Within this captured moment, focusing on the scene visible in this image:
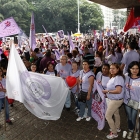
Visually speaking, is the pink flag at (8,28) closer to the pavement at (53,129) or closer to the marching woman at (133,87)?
the pavement at (53,129)

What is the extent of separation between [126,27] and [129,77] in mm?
5908

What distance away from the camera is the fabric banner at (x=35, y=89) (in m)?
4.21

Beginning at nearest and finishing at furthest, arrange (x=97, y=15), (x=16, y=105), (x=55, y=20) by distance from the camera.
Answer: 1. (x=16, y=105)
2. (x=55, y=20)
3. (x=97, y=15)

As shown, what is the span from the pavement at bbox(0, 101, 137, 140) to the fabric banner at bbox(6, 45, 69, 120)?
0.44m

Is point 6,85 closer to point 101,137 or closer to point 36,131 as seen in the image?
point 36,131

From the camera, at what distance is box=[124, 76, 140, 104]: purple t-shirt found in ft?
11.5

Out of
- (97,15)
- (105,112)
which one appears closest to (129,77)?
(105,112)

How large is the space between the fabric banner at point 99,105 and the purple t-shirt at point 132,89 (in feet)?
1.84

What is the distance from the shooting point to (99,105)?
4203 millimetres

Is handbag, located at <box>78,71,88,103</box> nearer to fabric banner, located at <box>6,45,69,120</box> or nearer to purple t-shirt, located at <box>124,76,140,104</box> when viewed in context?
fabric banner, located at <box>6,45,69,120</box>

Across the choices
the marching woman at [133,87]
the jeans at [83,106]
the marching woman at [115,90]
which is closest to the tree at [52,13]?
the jeans at [83,106]

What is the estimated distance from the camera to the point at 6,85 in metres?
4.30

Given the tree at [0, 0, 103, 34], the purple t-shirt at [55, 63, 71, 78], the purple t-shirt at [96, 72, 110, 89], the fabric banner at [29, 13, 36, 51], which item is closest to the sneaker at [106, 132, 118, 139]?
the purple t-shirt at [96, 72, 110, 89]

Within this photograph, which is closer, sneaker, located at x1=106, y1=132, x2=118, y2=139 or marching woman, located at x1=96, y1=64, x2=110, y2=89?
sneaker, located at x1=106, y1=132, x2=118, y2=139
